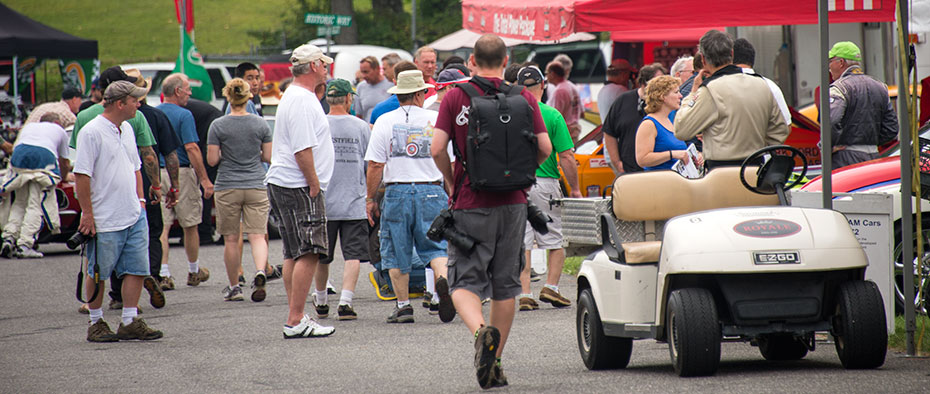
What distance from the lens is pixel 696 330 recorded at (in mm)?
6016

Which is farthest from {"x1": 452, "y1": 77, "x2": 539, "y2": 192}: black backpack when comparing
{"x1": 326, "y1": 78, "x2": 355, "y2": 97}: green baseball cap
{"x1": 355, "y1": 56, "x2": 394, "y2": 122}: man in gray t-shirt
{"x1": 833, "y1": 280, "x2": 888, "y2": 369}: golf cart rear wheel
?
{"x1": 355, "y1": 56, "x2": 394, "y2": 122}: man in gray t-shirt

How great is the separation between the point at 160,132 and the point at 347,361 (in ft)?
14.2

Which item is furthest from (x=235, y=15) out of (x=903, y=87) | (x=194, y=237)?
(x=903, y=87)

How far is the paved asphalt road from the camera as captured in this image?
6219mm

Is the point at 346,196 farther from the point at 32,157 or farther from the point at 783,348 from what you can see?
the point at 32,157

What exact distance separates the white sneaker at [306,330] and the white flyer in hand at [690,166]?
2.74 meters

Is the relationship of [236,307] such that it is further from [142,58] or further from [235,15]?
[235,15]

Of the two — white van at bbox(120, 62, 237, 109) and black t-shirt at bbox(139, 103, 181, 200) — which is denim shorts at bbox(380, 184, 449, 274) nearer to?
black t-shirt at bbox(139, 103, 181, 200)

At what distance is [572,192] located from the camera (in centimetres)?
962

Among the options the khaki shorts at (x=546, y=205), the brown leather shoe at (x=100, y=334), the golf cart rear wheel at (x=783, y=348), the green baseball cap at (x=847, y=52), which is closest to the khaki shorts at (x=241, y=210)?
the brown leather shoe at (x=100, y=334)

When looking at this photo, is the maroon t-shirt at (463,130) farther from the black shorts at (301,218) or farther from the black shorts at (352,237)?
the black shorts at (352,237)

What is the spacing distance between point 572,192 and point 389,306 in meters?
1.91

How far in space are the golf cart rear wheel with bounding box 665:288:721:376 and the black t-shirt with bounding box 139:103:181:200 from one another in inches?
243

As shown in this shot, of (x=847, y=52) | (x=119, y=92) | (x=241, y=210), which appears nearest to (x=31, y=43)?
(x=241, y=210)
